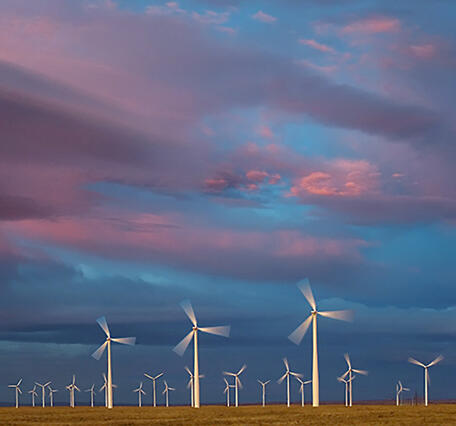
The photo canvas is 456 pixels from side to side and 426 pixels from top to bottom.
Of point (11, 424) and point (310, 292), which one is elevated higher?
point (310, 292)

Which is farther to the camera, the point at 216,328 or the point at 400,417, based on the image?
the point at 216,328

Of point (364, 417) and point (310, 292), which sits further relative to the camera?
point (310, 292)

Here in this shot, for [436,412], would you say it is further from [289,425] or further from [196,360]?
[196,360]

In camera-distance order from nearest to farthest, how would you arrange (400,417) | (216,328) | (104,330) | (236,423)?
1. (236,423)
2. (400,417)
3. (216,328)
4. (104,330)

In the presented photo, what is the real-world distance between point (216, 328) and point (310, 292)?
757 inches

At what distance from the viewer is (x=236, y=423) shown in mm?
99438

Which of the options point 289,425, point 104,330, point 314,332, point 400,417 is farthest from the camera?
point 104,330

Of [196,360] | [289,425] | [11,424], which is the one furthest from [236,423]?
[196,360]

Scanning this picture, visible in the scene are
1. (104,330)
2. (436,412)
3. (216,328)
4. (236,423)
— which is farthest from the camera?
(104,330)

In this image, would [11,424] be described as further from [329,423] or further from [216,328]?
[216,328]

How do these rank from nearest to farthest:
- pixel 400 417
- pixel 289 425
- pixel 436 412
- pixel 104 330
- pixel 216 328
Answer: pixel 289 425 → pixel 400 417 → pixel 436 412 → pixel 216 328 → pixel 104 330

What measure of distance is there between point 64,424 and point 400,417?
43.1 m

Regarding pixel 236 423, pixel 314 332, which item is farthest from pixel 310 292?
pixel 236 423

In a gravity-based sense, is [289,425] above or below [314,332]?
below
